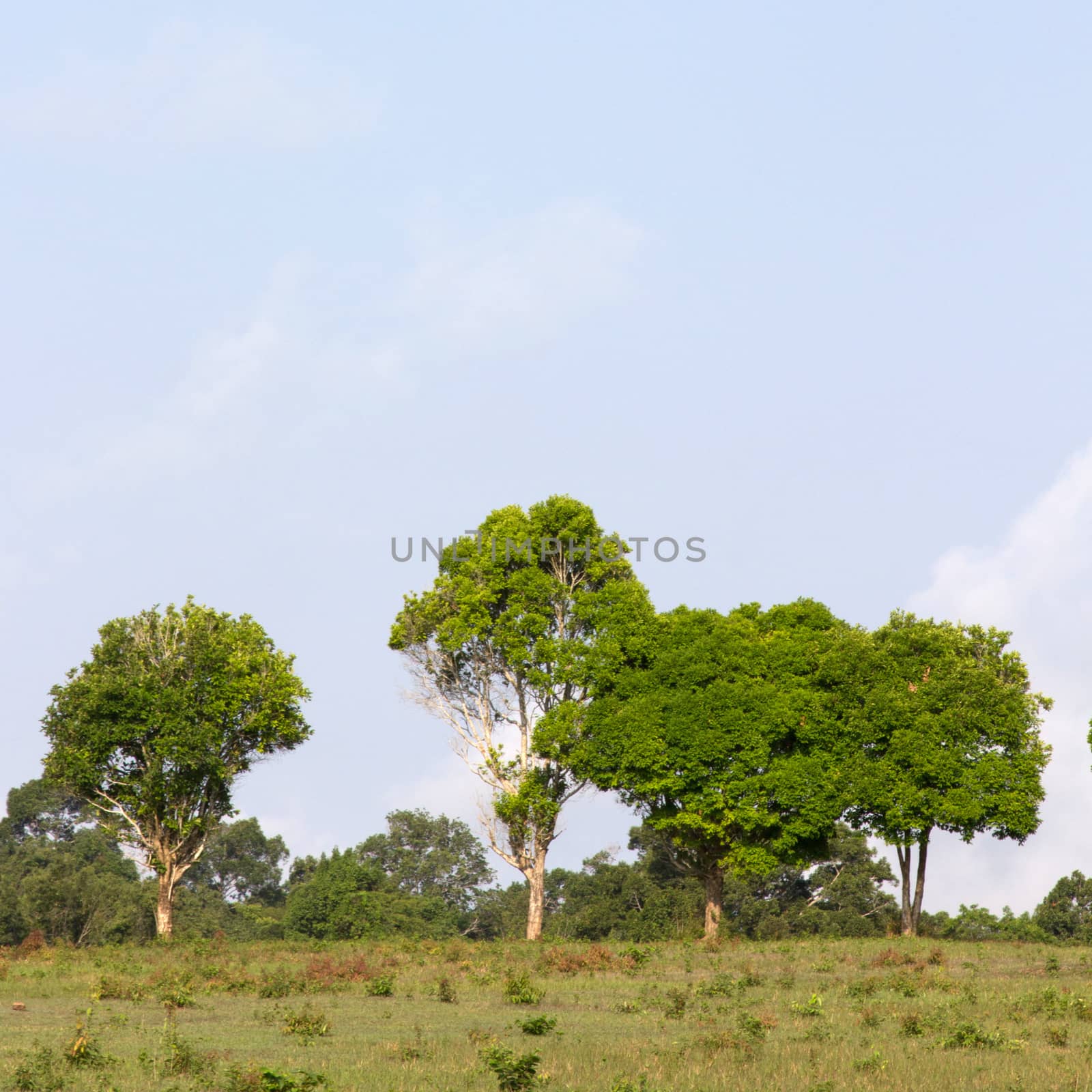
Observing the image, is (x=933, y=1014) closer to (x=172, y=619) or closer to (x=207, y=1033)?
(x=207, y=1033)

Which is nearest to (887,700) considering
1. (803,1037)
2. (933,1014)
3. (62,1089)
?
(933,1014)

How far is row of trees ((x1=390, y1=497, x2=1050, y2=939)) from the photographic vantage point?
51.5 m

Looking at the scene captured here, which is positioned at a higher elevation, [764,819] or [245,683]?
[245,683]

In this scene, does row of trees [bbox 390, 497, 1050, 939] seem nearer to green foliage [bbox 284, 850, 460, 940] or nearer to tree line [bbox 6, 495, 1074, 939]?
tree line [bbox 6, 495, 1074, 939]

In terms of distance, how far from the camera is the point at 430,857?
107875 millimetres

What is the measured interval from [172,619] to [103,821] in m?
9.62

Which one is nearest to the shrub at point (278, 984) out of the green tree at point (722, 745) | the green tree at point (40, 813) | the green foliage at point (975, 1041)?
the green foliage at point (975, 1041)

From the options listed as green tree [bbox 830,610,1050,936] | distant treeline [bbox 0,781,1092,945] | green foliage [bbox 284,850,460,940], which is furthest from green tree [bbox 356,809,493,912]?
green tree [bbox 830,610,1050,936]

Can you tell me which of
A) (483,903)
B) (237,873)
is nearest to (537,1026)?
(483,903)

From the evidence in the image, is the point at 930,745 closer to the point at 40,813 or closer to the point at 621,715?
the point at 621,715

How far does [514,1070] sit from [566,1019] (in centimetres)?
927

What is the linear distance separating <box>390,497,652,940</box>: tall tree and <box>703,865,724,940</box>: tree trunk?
7.04 metres

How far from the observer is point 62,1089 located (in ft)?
63.9

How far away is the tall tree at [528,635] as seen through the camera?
181 feet
